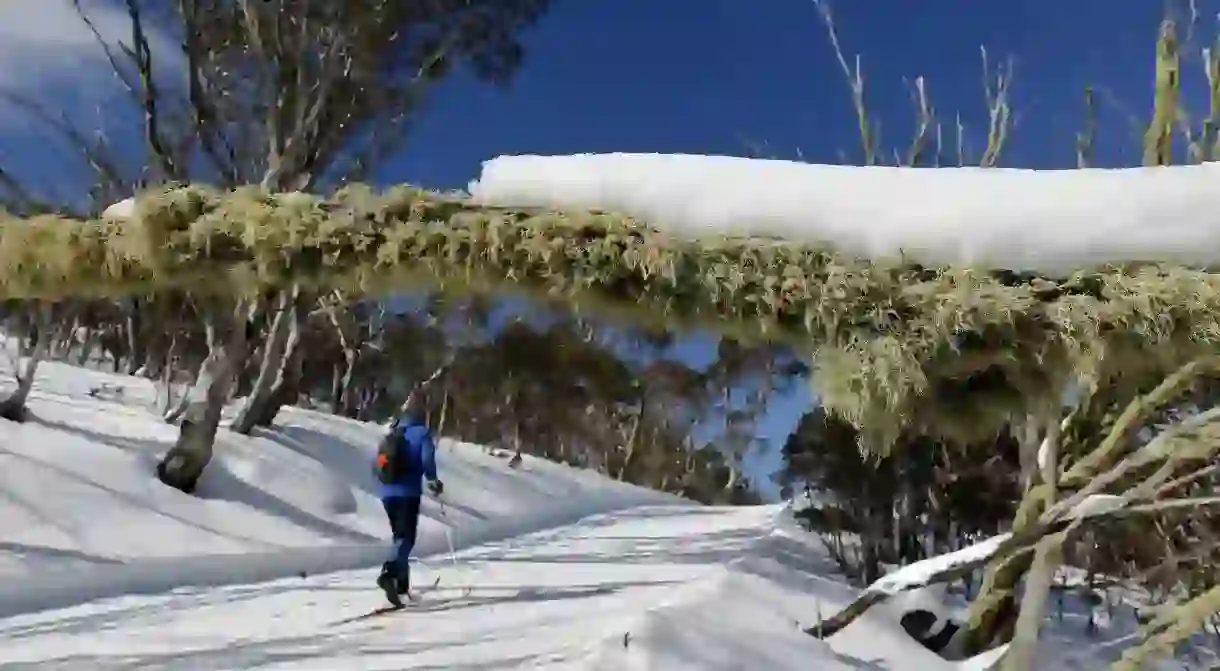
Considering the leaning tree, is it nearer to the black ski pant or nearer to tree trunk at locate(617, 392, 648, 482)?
the black ski pant

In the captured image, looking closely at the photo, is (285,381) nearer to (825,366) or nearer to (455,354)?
(455,354)

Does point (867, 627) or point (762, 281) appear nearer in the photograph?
point (762, 281)

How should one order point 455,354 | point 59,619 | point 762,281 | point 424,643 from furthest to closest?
point 455,354
point 59,619
point 424,643
point 762,281

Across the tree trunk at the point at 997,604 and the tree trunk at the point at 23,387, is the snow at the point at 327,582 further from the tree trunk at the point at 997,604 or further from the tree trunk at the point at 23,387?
the tree trunk at the point at 997,604

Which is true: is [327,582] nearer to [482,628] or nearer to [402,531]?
[402,531]

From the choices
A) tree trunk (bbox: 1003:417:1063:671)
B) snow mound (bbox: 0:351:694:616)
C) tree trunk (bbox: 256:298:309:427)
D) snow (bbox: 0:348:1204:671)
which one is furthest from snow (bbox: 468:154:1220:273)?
tree trunk (bbox: 256:298:309:427)

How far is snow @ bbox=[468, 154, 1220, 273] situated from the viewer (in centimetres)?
93

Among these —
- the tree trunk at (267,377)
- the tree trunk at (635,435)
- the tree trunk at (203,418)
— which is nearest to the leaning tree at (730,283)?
the tree trunk at (203,418)

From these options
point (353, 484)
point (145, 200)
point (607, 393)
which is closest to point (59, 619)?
point (145, 200)

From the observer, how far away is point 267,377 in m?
13.6

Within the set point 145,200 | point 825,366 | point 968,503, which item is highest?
point 145,200

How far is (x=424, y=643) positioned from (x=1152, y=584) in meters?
6.99

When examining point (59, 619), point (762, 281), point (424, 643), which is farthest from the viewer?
point (59, 619)

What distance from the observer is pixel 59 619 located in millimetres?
6164
